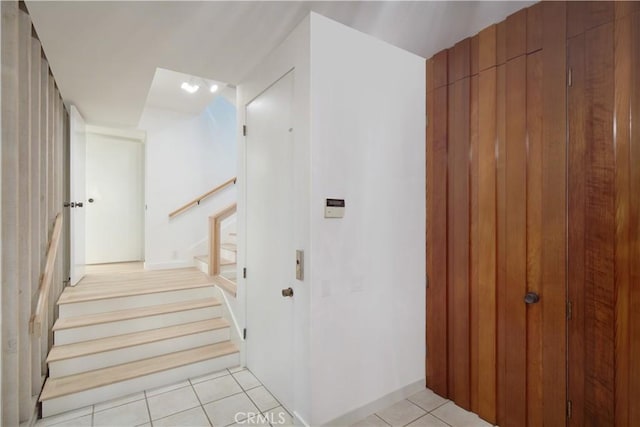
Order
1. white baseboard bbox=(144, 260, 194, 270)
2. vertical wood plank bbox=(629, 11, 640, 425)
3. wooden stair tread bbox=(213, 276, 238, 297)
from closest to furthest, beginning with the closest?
vertical wood plank bbox=(629, 11, 640, 425), wooden stair tread bbox=(213, 276, 238, 297), white baseboard bbox=(144, 260, 194, 270)

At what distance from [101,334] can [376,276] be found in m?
2.37

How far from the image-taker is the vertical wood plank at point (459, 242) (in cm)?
212

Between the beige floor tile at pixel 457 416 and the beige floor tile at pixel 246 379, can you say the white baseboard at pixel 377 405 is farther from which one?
the beige floor tile at pixel 246 379

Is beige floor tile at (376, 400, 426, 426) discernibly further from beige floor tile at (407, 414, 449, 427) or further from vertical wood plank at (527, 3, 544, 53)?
vertical wood plank at (527, 3, 544, 53)

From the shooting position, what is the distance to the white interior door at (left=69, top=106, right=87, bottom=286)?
10.5ft

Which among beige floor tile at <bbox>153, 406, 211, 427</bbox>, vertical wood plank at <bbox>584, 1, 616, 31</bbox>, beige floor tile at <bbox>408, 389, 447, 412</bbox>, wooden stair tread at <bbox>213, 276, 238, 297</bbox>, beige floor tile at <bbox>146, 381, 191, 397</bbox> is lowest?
beige floor tile at <bbox>146, 381, 191, 397</bbox>

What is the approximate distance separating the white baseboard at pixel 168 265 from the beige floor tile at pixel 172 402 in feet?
8.69

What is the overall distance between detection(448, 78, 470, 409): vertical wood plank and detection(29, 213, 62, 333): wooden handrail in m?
2.74

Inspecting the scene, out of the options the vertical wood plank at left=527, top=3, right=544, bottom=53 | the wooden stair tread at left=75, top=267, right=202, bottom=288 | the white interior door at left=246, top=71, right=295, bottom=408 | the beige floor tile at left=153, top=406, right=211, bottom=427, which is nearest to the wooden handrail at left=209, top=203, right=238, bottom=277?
the wooden stair tread at left=75, top=267, right=202, bottom=288

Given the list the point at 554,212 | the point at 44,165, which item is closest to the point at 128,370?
the point at 44,165

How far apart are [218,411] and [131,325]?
4.04ft

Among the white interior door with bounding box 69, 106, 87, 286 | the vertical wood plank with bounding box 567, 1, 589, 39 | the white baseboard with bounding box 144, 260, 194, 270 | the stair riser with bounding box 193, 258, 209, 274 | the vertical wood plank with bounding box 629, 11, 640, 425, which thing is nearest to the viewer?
the vertical wood plank with bounding box 629, 11, 640, 425

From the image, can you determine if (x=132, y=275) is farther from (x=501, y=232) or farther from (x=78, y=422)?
(x=501, y=232)

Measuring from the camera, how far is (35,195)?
2.09 metres
